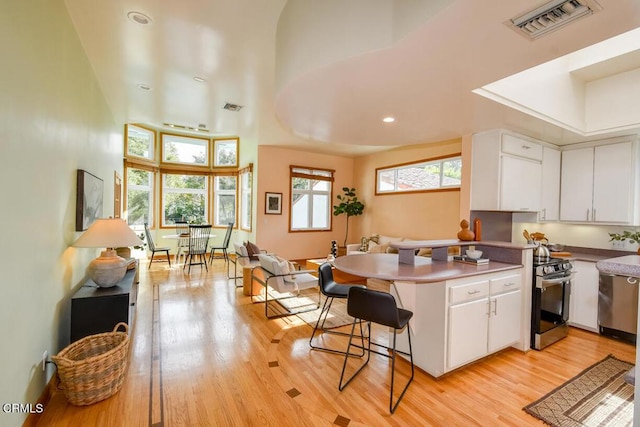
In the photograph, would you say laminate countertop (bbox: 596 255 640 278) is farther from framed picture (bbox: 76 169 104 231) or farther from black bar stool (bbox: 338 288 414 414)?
framed picture (bbox: 76 169 104 231)

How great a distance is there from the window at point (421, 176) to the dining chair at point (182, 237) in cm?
476

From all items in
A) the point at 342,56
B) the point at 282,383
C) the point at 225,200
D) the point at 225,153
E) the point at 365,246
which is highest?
the point at 225,153

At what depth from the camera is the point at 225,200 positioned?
28.0 feet

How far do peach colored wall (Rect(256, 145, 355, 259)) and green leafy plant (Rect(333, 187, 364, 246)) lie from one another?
0.23m

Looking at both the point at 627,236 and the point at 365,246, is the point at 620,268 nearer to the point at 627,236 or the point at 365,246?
the point at 627,236

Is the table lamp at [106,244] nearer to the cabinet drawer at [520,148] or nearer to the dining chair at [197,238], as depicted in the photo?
the dining chair at [197,238]

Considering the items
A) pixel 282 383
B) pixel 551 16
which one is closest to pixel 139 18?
pixel 551 16

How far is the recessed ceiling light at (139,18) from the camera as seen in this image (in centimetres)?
249

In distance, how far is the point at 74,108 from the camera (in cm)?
277

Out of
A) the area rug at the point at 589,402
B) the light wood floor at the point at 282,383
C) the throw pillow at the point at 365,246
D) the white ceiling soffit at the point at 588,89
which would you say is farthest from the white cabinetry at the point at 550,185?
the throw pillow at the point at 365,246

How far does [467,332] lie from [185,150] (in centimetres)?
800

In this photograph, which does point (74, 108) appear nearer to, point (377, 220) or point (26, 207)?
point (26, 207)

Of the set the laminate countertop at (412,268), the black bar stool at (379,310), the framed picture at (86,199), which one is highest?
the framed picture at (86,199)

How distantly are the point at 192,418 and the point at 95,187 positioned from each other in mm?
2855
